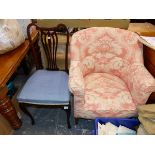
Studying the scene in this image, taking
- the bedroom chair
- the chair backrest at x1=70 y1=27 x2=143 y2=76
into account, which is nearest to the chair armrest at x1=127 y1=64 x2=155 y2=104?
the chair backrest at x1=70 y1=27 x2=143 y2=76

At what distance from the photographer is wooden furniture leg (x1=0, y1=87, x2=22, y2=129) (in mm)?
1417

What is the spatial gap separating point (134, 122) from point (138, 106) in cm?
18

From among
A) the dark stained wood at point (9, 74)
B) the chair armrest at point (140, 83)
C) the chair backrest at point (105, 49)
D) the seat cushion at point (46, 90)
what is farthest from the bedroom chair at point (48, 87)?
the chair armrest at point (140, 83)

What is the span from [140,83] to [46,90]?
83cm

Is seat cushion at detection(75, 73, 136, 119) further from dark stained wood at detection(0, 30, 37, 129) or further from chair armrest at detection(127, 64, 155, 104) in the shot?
dark stained wood at detection(0, 30, 37, 129)

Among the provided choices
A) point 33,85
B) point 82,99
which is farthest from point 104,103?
point 33,85

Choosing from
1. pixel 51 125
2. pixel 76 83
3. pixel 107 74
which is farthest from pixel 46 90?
pixel 107 74

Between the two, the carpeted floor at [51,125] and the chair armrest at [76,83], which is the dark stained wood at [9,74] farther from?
the chair armrest at [76,83]

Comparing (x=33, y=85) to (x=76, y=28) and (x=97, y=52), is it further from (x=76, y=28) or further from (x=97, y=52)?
(x=76, y=28)

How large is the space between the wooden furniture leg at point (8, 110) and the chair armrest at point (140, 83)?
1.11 m

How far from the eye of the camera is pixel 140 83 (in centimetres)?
140

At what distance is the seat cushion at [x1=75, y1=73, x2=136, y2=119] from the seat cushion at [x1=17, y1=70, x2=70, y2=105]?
20cm
